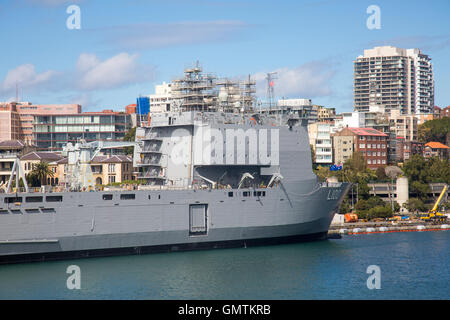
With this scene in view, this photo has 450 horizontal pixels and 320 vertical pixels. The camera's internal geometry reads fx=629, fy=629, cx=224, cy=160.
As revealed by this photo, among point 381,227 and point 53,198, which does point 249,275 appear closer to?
point 53,198

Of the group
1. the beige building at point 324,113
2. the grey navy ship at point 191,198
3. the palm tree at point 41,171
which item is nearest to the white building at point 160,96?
the beige building at point 324,113

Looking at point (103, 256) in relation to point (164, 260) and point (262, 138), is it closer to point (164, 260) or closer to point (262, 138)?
point (164, 260)

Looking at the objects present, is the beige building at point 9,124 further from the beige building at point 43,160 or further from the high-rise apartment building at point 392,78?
the high-rise apartment building at point 392,78

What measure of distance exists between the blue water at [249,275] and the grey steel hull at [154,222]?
813mm

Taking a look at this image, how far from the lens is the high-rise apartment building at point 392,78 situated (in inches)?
6191

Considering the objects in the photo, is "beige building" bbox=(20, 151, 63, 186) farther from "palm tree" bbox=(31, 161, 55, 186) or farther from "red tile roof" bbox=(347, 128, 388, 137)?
"red tile roof" bbox=(347, 128, 388, 137)

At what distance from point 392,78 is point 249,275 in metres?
131

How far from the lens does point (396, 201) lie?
73.0 metres

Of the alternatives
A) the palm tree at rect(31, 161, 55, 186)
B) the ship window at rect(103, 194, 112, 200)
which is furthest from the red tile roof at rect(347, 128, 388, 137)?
the ship window at rect(103, 194, 112, 200)

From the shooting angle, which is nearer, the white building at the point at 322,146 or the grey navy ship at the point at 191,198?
the grey navy ship at the point at 191,198

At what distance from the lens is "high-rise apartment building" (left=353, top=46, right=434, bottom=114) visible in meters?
157
